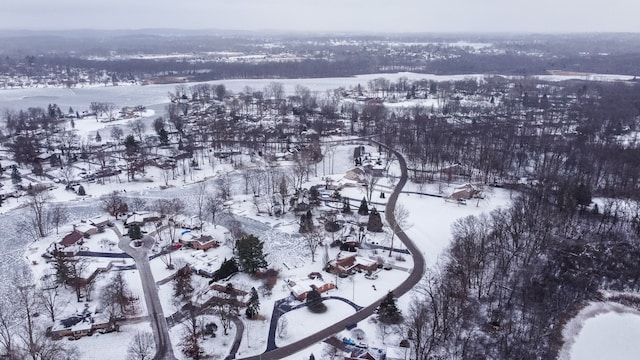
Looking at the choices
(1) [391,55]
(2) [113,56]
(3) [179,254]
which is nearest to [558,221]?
(3) [179,254]

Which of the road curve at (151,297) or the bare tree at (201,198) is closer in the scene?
the road curve at (151,297)

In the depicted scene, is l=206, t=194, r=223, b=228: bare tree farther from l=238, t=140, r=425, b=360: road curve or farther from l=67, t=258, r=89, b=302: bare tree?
l=238, t=140, r=425, b=360: road curve

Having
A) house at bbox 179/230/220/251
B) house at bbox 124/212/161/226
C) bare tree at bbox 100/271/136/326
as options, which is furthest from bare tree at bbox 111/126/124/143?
bare tree at bbox 100/271/136/326

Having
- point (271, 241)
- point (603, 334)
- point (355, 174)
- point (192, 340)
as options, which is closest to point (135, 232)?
point (271, 241)

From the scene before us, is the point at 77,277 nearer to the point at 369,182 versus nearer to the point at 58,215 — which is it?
the point at 58,215

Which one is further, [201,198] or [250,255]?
[201,198]

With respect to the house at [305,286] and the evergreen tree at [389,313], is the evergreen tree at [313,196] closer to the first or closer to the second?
the house at [305,286]

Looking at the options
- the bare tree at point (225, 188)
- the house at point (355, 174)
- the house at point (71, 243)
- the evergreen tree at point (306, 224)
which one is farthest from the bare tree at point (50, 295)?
the house at point (355, 174)
